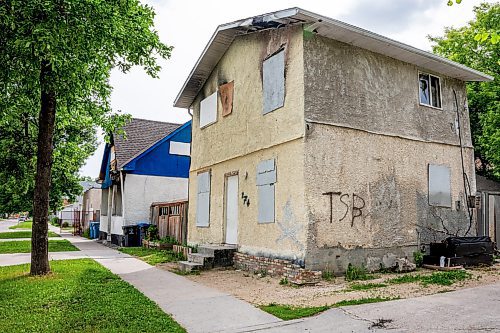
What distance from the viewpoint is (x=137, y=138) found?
24656mm

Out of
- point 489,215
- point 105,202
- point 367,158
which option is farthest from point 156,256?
point 105,202

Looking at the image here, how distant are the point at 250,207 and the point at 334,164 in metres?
2.91

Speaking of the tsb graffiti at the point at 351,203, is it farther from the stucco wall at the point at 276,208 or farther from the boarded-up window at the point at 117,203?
the boarded-up window at the point at 117,203

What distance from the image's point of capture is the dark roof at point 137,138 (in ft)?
74.5

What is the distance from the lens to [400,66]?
12016 mm

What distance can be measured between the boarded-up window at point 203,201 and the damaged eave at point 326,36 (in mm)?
3586

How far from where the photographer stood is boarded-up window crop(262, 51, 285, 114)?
11.1 meters

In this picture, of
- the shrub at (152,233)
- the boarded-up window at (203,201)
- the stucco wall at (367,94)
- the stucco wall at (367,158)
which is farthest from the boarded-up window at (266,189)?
the shrub at (152,233)

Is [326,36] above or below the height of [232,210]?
above

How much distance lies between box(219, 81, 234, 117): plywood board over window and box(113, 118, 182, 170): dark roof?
851 centimetres

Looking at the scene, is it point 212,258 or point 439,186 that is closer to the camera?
point 439,186

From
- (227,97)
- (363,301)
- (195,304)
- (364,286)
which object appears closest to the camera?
(363,301)

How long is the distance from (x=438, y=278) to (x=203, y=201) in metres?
8.24

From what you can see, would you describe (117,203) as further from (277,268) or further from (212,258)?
(277,268)
